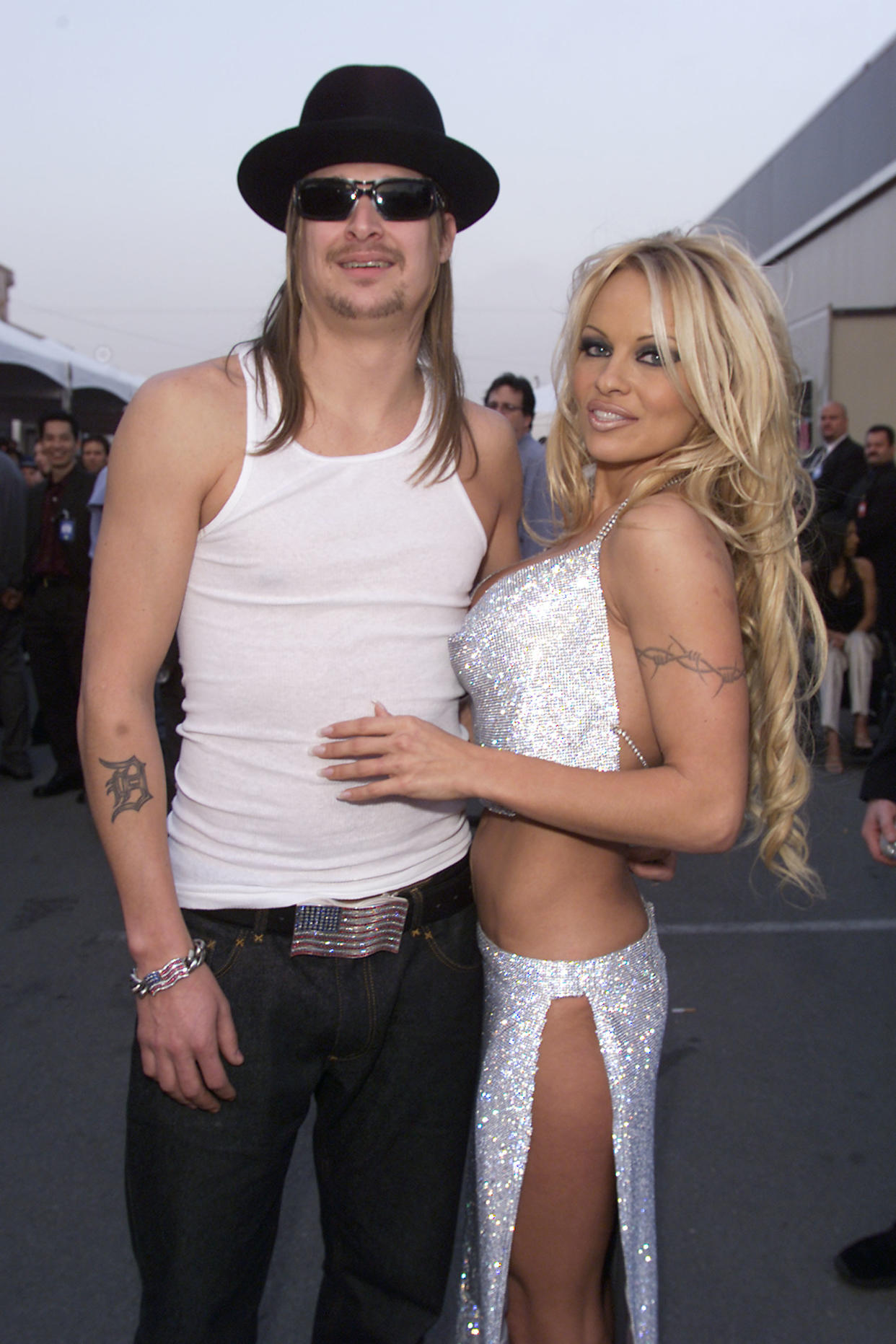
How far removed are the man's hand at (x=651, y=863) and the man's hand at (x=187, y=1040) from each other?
724mm

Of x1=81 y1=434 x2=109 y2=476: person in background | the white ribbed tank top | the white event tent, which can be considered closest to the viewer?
the white ribbed tank top

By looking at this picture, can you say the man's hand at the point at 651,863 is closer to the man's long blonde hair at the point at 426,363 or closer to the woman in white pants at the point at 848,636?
the man's long blonde hair at the point at 426,363

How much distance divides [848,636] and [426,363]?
6256 millimetres

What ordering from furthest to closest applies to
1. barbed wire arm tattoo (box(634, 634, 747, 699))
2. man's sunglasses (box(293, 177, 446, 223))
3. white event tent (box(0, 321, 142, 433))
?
white event tent (box(0, 321, 142, 433)), man's sunglasses (box(293, 177, 446, 223)), barbed wire arm tattoo (box(634, 634, 747, 699))

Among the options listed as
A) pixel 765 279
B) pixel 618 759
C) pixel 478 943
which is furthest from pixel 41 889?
pixel 765 279

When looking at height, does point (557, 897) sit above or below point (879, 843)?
above

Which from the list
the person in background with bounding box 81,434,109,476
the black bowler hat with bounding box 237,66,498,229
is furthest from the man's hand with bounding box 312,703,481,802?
the person in background with bounding box 81,434,109,476

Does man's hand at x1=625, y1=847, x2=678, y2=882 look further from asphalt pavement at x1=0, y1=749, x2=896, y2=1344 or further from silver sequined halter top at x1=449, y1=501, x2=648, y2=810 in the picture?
asphalt pavement at x1=0, y1=749, x2=896, y2=1344

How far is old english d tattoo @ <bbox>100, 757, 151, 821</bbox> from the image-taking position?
157 cm

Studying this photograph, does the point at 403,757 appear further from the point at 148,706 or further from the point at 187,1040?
the point at 187,1040

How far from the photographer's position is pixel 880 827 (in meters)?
2.44

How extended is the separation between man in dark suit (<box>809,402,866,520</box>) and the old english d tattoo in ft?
25.6

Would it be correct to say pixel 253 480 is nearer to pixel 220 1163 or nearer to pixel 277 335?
pixel 277 335

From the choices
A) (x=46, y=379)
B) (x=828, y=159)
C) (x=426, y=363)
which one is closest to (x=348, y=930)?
(x=426, y=363)
